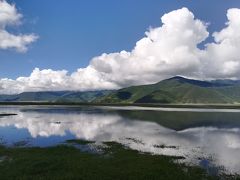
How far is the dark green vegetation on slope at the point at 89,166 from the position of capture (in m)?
36.3

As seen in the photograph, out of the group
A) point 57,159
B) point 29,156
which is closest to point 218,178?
point 57,159

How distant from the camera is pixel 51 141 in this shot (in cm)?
6850

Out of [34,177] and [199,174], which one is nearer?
[34,177]

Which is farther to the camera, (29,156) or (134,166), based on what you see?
(29,156)

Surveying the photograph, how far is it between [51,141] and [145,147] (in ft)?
84.3

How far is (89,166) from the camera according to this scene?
40.9 meters

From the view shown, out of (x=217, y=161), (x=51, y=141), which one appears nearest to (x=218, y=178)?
(x=217, y=161)

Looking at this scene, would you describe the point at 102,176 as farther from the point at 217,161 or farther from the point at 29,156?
the point at 217,161

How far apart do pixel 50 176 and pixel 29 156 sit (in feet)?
47.0

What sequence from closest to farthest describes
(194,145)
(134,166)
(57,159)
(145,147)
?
1. (134,166)
2. (57,159)
3. (145,147)
4. (194,145)

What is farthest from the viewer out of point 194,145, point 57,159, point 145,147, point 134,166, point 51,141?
point 51,141

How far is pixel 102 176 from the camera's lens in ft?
118

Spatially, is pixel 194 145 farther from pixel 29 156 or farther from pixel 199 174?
pixel 29 156

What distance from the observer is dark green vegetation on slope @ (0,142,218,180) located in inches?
1428
